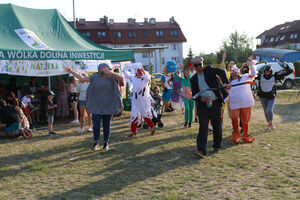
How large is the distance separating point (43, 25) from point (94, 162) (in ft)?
27.3

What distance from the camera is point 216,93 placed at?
19.1 ft

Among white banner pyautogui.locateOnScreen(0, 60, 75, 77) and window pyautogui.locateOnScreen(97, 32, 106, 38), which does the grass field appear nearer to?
white banner pyautogui.locateOnScreen(0, 60, 75, 77)

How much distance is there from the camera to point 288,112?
11734 mm

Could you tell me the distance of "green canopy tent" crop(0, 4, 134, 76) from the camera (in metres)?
9.88

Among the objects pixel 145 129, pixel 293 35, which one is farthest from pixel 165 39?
pixel 145 129

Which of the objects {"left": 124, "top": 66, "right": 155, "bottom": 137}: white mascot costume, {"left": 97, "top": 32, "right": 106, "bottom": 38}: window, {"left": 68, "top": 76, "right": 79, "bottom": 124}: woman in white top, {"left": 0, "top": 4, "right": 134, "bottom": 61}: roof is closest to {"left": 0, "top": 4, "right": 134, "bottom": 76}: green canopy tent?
{"left": 0, "top": 4, "right": 134, "bottom": 61}: roof

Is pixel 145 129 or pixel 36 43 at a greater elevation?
pixel 36 43

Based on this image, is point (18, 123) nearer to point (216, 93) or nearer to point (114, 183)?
point (114, 183)

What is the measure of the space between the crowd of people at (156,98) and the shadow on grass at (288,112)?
2182 millimetres

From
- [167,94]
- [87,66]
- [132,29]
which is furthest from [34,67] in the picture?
[132,29]

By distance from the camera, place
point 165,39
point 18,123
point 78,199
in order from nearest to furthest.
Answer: point 78,199
point 18,123
point 165,39

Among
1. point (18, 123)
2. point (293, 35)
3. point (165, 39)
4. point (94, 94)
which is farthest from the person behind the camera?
point (293, 35)

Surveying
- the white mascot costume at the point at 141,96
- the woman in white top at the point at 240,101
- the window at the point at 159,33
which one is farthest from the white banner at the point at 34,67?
the window at the point at 159,33

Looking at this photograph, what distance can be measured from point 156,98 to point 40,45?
4363 mm
